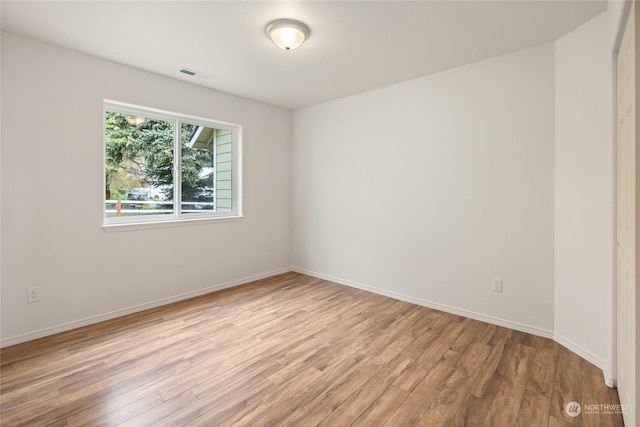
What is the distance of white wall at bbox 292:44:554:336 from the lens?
2.70 meters

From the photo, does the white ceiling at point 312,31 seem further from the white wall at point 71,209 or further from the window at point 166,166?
the window at point 166,166

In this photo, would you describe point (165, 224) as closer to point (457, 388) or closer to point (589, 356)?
point (457, 388)

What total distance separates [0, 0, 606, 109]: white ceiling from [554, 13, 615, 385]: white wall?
0.89 ft

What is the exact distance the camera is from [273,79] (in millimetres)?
3494

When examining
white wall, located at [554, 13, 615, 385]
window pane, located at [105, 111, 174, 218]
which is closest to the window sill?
window pane, located at [105, 111, 174, 218]

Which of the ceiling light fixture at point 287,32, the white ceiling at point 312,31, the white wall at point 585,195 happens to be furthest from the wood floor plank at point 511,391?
the ceiling light fixture at point 287,32

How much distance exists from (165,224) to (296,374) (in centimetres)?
230

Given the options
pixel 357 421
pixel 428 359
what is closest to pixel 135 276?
pixel 357 421

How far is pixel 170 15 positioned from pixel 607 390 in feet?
12.8

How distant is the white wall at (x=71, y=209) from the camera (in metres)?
2.52

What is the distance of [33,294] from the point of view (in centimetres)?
262

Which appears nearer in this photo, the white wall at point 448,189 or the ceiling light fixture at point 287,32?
the ceiling light fixture at point 287,32

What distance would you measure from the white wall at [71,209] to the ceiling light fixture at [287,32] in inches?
66.0

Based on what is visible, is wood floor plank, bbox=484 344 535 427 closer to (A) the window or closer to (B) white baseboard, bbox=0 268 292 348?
(B) white baseboard, bbox=0 268 292 348
